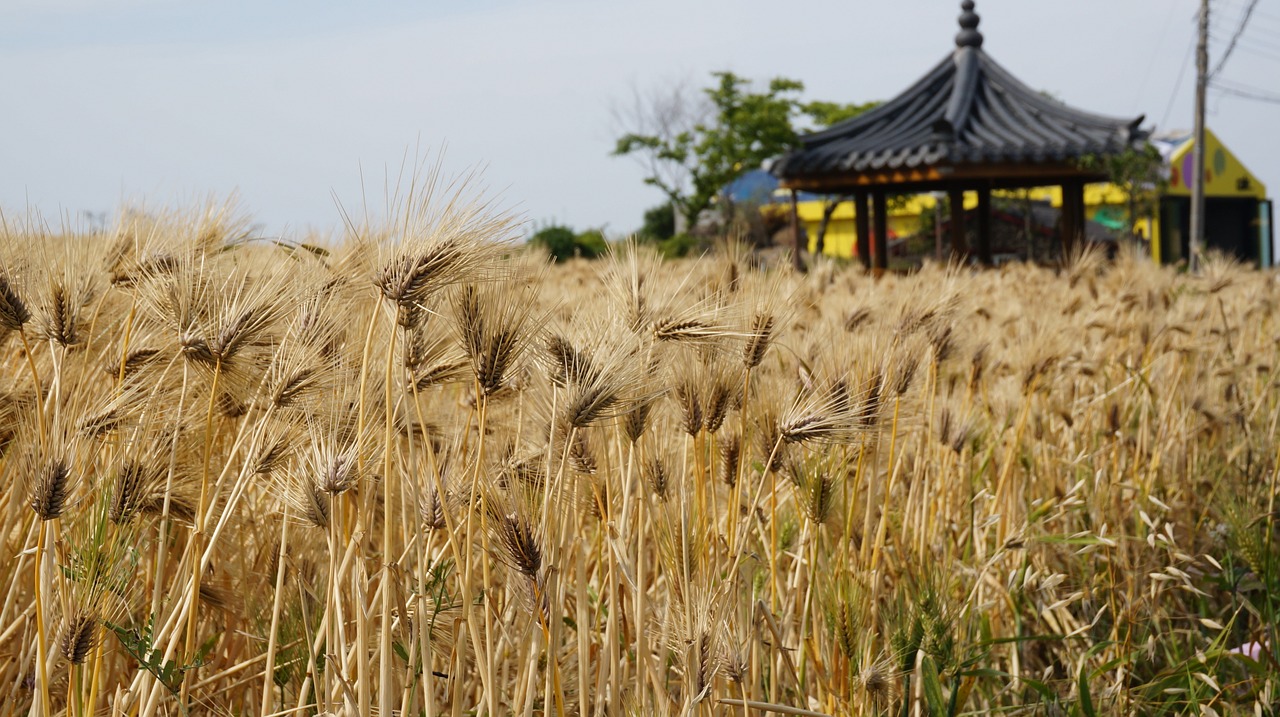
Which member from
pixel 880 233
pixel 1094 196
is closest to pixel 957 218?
pixel 880 233

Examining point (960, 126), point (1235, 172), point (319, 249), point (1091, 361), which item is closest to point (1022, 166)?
point (960, 126)

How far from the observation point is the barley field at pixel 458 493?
A: 1184 millimetres

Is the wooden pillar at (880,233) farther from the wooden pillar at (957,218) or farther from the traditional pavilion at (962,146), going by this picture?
the wooden pillar at (957,218)

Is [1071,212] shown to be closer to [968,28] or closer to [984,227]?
[984,227]

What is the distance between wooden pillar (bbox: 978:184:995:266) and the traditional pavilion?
0.05 ft

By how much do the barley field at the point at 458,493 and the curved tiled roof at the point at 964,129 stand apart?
398 inches

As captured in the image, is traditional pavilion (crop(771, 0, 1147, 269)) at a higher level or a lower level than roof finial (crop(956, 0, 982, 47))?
lower

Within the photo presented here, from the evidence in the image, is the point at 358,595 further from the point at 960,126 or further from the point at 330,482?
the point at 960,126

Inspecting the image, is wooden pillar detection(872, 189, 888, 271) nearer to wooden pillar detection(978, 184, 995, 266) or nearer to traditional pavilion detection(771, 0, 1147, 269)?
traditional pavilion detection(771, 0, 1147, 269)

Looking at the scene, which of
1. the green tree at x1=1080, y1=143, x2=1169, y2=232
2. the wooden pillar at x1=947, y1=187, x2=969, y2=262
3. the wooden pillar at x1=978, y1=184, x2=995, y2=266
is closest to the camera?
the wooden pillar at x1=947, y1=187, x2=969, y2=262

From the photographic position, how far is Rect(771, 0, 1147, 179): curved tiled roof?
11938 millimetres

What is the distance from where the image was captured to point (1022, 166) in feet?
40.1

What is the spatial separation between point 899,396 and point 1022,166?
37.0ft

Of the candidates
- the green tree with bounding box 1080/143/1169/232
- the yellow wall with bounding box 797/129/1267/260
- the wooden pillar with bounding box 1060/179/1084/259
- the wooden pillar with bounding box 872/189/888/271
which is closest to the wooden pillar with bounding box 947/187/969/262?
the wooden pillar with bounding box 872/189/888/271
